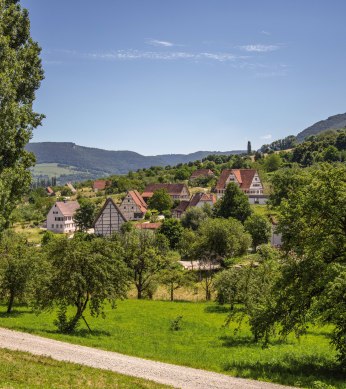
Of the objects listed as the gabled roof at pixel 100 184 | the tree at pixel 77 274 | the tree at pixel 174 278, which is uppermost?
the gabled roof at pixel 100 184

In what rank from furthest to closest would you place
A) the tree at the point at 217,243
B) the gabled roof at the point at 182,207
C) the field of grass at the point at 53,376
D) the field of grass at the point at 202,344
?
the gabled roof at the point at 182,207
the tree at the point at 217,243
the field of grass at the point at 202,344
the field of grass at the point at 53,376

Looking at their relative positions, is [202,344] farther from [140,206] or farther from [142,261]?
[140,206]

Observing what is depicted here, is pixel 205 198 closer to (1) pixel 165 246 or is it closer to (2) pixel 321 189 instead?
(1) pixel 165 246

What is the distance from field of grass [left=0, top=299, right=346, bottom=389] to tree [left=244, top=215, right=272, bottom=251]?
31.7 m

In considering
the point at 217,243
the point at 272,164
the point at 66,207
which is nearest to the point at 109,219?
the point at 66,207

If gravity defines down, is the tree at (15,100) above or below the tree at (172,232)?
above

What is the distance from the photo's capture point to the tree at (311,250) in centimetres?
1877

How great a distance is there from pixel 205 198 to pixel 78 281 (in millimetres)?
80403

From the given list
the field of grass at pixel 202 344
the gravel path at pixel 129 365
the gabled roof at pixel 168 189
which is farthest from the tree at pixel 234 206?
the gravel path at pixel 129 365

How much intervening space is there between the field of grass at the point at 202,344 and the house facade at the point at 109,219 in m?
51.1

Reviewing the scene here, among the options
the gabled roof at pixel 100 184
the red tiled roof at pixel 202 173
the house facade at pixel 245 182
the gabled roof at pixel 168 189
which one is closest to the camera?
the house facade at pixel 245 182

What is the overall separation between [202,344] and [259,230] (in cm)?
4652

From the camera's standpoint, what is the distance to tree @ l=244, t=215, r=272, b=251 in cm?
7262

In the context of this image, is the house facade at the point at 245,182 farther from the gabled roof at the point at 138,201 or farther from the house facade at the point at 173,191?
the gabled roof at the point at 138,201
